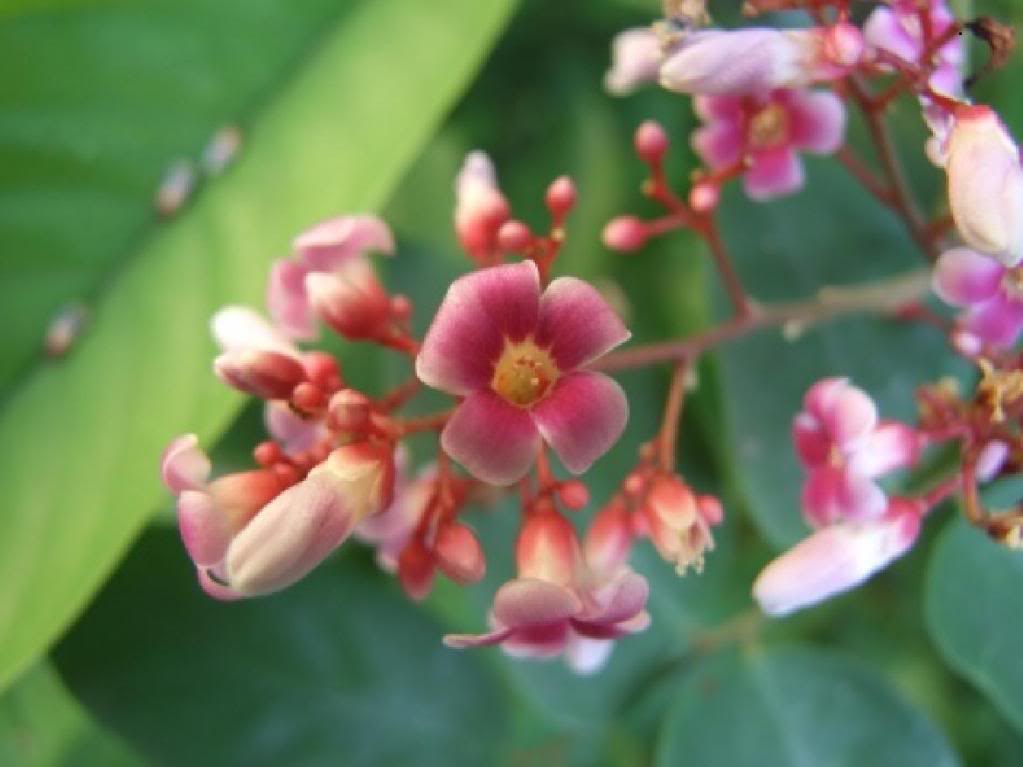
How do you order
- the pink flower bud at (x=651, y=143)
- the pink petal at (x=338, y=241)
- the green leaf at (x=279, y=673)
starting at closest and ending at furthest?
the pink petal at (x=338, y=241) → the pink flower bud at (x=651, y=143) → the green leaf at (x=279, y=673)

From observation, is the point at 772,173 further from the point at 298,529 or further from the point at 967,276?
the point at 298,529

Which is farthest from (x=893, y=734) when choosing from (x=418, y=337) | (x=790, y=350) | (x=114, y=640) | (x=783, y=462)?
(x=114, y=640)

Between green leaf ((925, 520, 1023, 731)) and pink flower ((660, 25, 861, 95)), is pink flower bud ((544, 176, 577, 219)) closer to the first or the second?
pink flower ((660, 25, 861, 95))

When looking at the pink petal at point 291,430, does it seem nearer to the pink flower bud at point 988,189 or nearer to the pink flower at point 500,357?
the pink flower at point 500,357

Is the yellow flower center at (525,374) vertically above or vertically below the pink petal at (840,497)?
above

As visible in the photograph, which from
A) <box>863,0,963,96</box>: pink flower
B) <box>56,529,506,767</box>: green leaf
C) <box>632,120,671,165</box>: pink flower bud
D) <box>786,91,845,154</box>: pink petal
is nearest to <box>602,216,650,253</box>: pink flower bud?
<box>632,120,671,165</box>: pink flower bud

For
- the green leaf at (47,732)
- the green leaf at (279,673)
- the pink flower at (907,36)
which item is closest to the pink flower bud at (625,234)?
the pink flower at (907,36)

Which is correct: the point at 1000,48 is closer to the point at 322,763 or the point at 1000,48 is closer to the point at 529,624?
the point at 529,624
